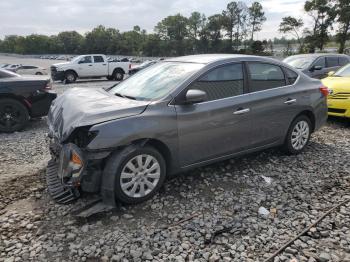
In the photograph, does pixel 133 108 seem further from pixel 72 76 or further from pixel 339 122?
pixel 72 76

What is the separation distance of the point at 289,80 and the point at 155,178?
2.79 m

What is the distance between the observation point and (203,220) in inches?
140

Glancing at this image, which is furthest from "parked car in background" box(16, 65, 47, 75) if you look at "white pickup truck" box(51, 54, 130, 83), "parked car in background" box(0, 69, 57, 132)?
"parked car in background" box(0, 69, 57, 132)

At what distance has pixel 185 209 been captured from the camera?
3.76 m

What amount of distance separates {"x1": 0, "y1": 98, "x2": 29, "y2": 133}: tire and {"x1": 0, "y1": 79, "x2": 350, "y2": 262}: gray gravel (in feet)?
7.95

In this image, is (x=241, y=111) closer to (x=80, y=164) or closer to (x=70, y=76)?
(x=80, y=164)

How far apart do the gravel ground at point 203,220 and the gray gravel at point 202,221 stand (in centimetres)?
1

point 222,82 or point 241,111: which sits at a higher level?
point 222,82

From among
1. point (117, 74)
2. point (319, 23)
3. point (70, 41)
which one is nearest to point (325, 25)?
point (319, 23)

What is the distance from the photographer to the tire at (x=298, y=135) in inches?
205

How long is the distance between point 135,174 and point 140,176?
0.23 feet

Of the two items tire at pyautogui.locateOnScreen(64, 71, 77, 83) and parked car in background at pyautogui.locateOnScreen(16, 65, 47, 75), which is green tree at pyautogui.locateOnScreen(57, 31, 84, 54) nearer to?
parked car in background at pyautogui.locateOnScreen(16, 65, 47, 75)

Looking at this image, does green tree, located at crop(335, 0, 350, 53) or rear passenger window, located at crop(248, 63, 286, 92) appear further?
green tree, located at crop(335, 0, 350, 53)

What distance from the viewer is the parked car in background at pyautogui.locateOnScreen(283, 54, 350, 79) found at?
11.4m
